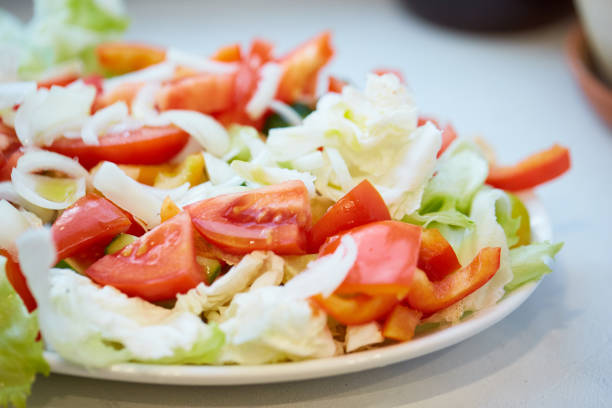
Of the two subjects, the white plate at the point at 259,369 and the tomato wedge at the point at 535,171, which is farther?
the tomato wedge at the point at 535,171

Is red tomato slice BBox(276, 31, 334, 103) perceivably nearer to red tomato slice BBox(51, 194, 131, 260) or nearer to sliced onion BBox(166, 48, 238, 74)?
sliced onion BBox(166, 48, 238, 74)

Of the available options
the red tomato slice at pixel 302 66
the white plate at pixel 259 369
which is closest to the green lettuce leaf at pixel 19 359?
the white plate at pixel 259 369

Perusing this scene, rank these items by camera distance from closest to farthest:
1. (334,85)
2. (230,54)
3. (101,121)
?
(101,121) < (334,85) < (230,54)

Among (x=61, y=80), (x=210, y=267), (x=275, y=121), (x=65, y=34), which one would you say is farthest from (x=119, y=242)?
(x=65, y=34)

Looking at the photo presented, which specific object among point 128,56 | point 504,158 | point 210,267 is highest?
point 128,56

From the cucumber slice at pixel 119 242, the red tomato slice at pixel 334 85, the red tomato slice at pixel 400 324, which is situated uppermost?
the red tomato slice at pixel 334 85

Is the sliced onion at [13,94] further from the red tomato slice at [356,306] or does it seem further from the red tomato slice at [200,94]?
the red tomato slice at [356,306]

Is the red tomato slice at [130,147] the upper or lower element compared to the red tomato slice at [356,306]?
upper

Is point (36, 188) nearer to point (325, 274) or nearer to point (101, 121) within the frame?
point (101, 121)

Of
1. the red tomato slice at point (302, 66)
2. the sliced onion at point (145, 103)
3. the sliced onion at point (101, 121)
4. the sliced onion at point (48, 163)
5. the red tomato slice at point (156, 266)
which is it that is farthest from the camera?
the red tomato slice at point (302, 66)
